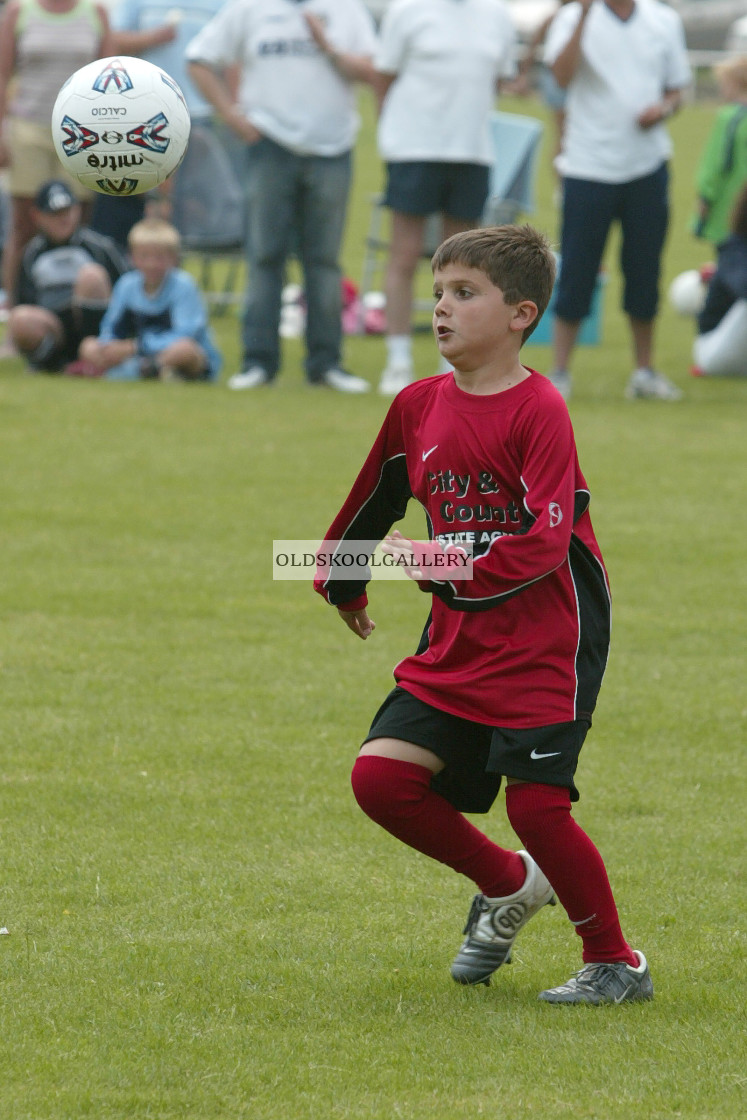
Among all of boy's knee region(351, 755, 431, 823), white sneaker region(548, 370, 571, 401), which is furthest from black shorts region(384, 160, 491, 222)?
boy's knee region(351, 755, 431, 823)

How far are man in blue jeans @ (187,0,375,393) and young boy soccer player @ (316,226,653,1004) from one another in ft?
20.2

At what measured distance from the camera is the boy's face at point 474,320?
9.78ft

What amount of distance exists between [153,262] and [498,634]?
6595 millimetres

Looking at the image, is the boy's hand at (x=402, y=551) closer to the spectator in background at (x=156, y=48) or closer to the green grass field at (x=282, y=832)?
the green grass field at (x=282, y=832)

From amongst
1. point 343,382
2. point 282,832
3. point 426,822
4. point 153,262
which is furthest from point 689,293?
point 426,822

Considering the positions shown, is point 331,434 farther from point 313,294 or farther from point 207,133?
point 207,133

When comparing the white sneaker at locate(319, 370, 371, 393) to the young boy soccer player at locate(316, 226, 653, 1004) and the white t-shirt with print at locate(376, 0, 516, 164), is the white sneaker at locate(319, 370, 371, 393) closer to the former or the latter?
the white t-shirt with print at locate(376, 0, 516, 164)

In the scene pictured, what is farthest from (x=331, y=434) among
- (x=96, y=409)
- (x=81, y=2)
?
(x=81, y=2)

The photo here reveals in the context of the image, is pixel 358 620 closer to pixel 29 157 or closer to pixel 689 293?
pixel 29 157

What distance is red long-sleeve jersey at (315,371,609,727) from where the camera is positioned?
2854mm

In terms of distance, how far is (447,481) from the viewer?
301cm

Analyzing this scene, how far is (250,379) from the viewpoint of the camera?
30.6ft

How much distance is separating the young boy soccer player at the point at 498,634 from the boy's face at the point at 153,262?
6250 millimetres

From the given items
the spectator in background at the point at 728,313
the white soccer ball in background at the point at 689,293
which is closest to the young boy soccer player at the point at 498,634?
the spectator in background at the point at 728,313
